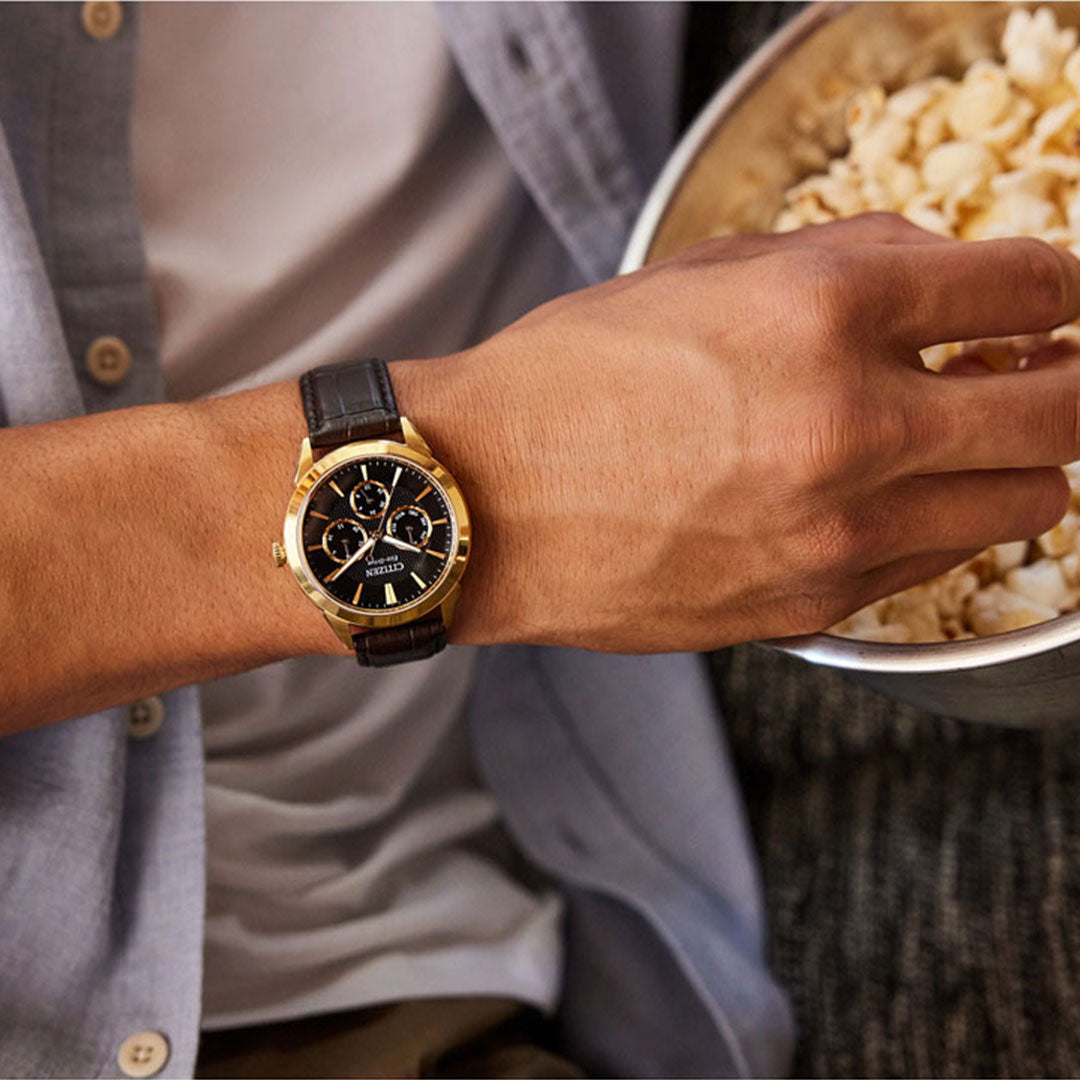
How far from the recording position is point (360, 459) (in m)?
0.53

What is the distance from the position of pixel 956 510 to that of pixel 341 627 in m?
0.31

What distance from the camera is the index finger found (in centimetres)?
52

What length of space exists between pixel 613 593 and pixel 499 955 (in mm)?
417

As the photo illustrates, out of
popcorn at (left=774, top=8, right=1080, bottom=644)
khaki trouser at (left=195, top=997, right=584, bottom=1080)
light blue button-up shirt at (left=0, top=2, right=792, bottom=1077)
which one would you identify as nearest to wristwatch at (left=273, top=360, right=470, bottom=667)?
light blue button-up shirt at (left=0, top=2, right=792, bottom=1077)

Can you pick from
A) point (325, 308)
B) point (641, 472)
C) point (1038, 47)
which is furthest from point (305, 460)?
point (1038, 47)

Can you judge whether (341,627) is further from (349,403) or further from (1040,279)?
(1040,279)

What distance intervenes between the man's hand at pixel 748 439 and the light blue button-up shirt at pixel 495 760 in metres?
0.23

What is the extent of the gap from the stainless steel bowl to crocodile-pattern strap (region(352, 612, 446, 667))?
0.58 ft

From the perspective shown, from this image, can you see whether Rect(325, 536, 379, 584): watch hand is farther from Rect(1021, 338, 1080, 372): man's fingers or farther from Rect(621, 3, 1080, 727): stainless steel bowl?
Rect(1021, 338, 1080, 372): man's fingers

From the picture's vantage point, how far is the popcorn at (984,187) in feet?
2.06

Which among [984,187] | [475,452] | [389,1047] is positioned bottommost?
[389,1047]

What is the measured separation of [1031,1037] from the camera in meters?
0.75

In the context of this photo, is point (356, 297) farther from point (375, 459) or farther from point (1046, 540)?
point (1046, 540)

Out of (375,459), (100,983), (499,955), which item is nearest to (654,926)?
(499,955)
